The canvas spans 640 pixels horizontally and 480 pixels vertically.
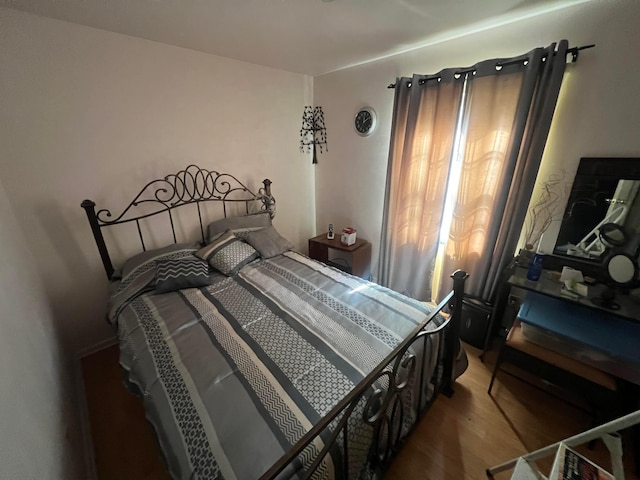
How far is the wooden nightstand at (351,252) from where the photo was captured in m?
2.63

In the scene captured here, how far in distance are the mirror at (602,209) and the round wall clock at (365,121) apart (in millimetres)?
1591

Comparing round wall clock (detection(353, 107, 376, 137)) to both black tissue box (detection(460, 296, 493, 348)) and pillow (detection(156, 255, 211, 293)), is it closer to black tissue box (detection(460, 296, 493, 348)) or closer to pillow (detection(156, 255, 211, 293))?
black tissue box (detection(460, 296, 493, 348))

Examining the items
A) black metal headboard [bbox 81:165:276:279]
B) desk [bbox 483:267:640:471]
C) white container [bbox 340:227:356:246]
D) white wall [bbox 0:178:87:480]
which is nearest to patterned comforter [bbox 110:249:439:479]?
white wall [bbox 0:178:87:480]

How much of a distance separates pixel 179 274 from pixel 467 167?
231cm

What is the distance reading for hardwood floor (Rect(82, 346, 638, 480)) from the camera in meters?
1.29

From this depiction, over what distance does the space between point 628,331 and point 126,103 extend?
3577 millimetres

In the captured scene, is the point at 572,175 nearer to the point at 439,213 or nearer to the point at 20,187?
the point at 439,213

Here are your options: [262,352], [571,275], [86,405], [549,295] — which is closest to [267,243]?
[262,352]

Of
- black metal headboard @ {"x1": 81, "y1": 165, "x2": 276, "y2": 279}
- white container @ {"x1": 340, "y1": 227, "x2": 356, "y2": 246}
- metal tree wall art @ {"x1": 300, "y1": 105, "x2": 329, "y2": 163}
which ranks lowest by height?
white container @ {"x1": 340, "y1": 227, "x2": 356, "y2": 246}

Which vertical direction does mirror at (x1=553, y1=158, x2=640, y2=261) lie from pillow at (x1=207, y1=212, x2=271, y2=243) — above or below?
above

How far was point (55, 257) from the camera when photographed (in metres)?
1.77

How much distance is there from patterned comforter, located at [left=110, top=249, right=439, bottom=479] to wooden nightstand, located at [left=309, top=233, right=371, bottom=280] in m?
0.75

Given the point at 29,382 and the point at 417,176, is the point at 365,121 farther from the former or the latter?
the point at 29,382

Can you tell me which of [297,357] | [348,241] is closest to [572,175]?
[348,241]
